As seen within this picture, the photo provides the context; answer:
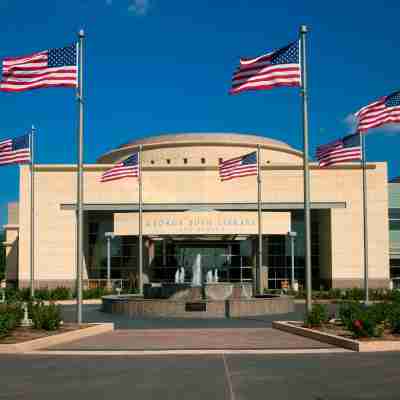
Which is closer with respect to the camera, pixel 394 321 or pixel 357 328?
pixel 357 328

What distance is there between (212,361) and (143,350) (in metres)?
2.41

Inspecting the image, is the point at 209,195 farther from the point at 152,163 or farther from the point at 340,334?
the point at 340,334

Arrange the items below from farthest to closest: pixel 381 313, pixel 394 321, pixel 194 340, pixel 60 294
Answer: pixel 60 294, pixel 381 313, pixel 194 340, pixel 394 321

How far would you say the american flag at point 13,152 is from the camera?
3006cm

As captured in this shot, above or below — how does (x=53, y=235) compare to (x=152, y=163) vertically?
below

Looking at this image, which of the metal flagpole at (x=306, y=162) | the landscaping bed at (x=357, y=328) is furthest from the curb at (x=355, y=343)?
the metal flagpole at (x=306, y=162)

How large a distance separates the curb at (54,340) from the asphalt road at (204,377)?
2.04 ft

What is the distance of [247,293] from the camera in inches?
1176

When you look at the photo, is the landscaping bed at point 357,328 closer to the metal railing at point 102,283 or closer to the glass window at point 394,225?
the metal railing at point 102,283

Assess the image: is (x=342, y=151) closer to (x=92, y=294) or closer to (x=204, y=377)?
(x=92, y=294)

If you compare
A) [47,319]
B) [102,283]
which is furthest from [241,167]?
[102,283]

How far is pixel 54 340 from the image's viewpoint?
16.5 metres

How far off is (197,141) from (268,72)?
35179 mm

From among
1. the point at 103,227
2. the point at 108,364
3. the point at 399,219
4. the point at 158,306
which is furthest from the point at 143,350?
the point at 399,219
